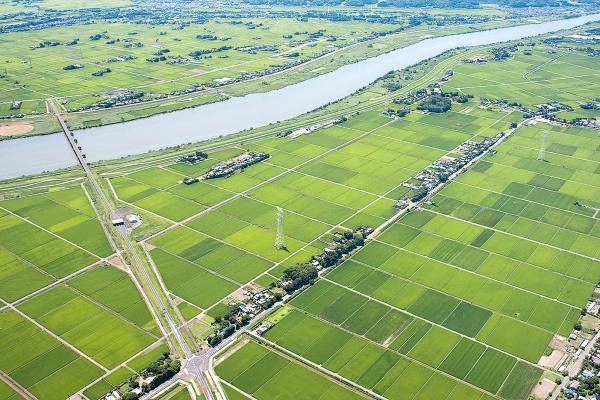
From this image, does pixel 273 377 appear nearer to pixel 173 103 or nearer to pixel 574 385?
pixel 574 385

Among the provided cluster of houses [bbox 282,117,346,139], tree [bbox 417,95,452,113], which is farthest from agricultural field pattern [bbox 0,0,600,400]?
tree [bbox 417,95,452,113]

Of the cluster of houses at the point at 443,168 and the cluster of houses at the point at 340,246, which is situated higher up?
the cluster of houses at the point at 340,246

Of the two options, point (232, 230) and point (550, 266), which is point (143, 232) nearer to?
point (232, 230)

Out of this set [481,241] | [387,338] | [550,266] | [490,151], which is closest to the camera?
[387,338]

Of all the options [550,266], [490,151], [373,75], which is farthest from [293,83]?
[550,266]

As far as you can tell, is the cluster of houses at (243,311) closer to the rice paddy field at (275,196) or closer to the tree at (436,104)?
the rice paddy field at (275,196)

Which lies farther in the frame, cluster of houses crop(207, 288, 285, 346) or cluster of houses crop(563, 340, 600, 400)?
cluster of houses crop(207, 288, 285, 346)

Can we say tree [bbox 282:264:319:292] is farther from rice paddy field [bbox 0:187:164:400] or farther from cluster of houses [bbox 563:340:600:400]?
cluster of houses [bbox 563:340:600:400]

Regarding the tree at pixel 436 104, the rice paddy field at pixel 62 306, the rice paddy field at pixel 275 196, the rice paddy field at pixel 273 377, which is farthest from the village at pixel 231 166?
the rice paddy field at pixel 273 377
